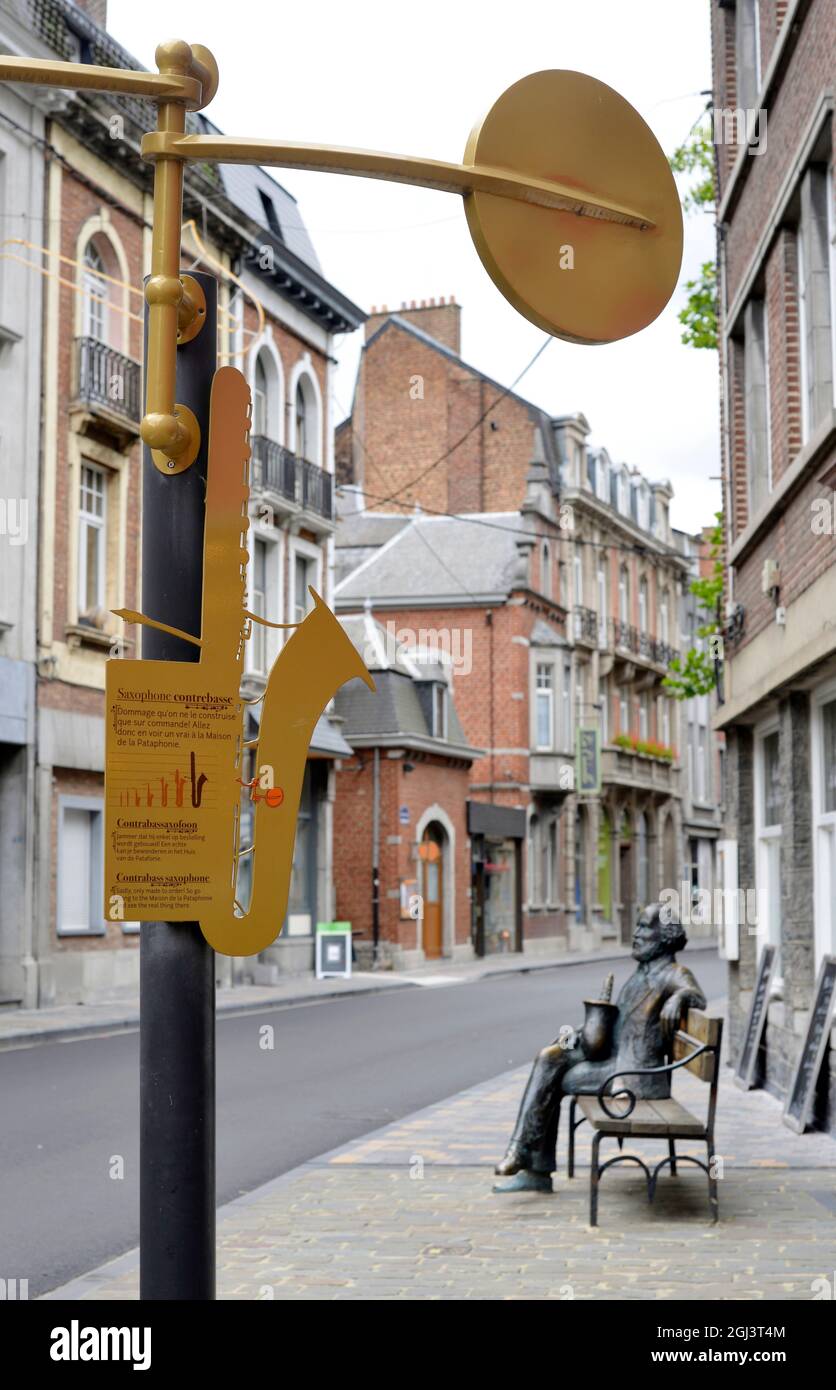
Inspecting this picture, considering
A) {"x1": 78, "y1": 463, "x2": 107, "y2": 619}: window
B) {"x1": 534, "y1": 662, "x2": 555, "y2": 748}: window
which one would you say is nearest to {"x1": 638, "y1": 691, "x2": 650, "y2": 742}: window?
{"x1": 534, "y1": 662, "x2": 555, "y2": 748}: window

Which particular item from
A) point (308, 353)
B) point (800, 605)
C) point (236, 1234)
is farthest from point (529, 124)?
point (308, 353)

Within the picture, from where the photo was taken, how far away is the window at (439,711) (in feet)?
110

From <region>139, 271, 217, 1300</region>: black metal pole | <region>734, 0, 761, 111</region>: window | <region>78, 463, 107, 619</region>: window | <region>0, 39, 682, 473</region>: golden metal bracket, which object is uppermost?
<region>734, 0, 761, 111</region>: window

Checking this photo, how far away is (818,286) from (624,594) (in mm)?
42893

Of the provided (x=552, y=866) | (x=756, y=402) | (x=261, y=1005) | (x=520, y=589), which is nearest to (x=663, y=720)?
(x=552, y=866)

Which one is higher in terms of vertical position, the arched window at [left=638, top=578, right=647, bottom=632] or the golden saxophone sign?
the arched window at [left=638, top=578, right=647, bottom=632]

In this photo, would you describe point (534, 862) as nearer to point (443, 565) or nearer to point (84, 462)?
point (443, 565)

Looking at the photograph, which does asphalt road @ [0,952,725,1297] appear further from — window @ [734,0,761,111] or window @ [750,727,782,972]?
window @ [734,0,761,111]

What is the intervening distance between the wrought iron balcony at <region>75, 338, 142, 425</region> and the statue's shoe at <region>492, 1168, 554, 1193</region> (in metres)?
15.4

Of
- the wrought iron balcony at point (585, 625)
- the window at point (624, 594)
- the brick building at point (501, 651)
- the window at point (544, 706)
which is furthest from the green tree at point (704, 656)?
the window at point (624, 594)

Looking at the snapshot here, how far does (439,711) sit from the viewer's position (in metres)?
33.9

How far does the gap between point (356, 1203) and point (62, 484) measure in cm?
1523

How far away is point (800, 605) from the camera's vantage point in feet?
31.3

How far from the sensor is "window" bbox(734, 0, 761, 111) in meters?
11.9
